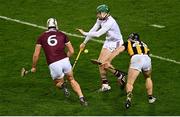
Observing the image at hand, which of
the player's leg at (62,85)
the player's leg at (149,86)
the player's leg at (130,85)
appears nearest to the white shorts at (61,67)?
the player's leg at (62,85)

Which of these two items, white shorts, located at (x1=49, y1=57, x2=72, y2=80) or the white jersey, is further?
the white jersey

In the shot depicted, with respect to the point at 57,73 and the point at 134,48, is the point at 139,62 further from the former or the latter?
the point at 57,73

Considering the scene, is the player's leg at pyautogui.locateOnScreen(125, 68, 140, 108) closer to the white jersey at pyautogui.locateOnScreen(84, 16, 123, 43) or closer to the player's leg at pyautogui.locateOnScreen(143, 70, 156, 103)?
the player's leg at pyautogui.locateOnScreen(143, 70, 156, 103)

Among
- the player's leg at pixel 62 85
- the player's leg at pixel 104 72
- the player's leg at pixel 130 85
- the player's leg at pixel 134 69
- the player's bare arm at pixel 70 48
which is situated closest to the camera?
the player's leg at pixel 130 85

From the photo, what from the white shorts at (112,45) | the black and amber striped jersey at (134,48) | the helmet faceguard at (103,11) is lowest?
the black and amber striped jersey at (134,48)

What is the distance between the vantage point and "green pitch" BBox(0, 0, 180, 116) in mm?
16172

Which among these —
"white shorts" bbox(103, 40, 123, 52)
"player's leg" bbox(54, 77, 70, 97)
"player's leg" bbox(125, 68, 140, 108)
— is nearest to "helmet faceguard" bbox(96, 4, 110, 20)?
"white shorts" bbox(103, 40, 123, 52)

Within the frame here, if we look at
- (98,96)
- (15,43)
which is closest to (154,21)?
(15,43)

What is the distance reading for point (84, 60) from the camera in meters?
20.7

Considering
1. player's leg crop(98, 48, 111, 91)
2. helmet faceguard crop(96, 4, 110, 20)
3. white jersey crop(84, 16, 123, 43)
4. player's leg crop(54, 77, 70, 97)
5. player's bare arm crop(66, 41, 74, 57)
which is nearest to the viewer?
player's bare arm crop(66, 41, 74, 57)

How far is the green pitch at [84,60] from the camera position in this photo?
16172 millimetres

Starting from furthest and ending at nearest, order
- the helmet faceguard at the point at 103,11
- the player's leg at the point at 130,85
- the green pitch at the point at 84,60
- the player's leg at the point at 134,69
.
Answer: the helmet faceguard at the point at 103,11 < the green pitch at the point at 84,60 < the player's leg at the point at 134,69 < the player's leg at the point at 130,85

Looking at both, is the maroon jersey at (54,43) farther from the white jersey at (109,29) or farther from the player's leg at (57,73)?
the white jersey at (109,29)

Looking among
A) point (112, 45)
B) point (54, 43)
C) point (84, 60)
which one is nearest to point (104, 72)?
point (112, 45)
